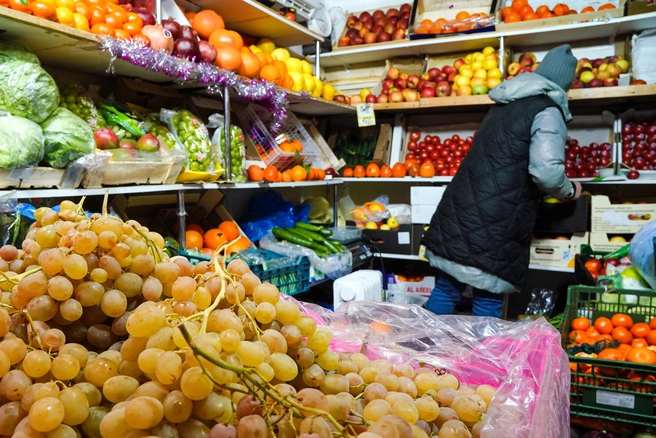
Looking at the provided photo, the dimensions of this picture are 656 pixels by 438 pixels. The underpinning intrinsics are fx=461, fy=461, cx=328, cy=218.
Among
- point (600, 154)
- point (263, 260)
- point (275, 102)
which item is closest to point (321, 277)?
point (263, 260)

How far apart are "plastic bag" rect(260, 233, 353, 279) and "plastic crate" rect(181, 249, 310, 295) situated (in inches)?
4.0

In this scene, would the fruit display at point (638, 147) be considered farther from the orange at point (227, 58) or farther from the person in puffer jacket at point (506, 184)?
the orange at point (227, 58)

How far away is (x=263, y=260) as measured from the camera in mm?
2342

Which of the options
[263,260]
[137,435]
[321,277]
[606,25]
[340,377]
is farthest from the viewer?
[606,25]

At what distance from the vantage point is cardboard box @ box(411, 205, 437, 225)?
354 centimetres

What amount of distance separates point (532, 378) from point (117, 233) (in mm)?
613

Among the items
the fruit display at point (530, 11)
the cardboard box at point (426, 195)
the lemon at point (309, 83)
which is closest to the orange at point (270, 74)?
the lemon at point (309, 83)

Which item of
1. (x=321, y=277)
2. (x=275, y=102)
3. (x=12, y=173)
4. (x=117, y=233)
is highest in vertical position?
(x=275, y=102)

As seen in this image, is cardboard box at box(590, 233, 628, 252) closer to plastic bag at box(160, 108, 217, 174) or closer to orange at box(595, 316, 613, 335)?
orange at box(595, 316, 613, 335)

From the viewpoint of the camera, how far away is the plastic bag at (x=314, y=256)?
2.73m

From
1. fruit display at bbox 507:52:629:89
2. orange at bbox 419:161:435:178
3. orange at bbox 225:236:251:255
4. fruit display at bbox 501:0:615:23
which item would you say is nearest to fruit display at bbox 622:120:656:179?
fruit display at bbox 507:52:629:89

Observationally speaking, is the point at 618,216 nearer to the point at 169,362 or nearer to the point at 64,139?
the point at 64,139

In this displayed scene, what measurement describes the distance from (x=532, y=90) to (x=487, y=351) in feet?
6.80

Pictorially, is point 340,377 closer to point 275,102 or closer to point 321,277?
point 321,277
